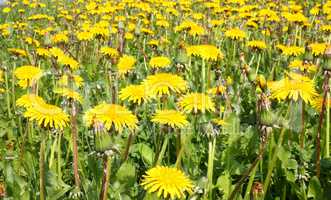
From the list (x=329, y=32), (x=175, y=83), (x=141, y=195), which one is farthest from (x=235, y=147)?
(x=329, y=32)

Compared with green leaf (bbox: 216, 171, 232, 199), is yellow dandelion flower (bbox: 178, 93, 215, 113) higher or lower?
higher

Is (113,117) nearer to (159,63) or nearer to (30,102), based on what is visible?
(30,102)

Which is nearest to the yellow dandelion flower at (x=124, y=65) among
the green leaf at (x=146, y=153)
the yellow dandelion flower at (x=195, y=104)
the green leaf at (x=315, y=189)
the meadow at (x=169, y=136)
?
the meadow at (x=169, y=136)

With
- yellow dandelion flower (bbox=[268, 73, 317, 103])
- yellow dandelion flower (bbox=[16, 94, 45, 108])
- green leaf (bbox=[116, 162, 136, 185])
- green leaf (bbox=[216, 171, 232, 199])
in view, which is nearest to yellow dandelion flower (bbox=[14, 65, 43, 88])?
yellow dandelion flower (bbox=[16, 94, 45, 108])

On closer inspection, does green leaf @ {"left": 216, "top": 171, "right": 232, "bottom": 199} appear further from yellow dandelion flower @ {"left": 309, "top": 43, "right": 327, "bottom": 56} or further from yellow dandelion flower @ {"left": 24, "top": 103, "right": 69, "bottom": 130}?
yellow dandelion flower @ {"left": 309, "top": 43, "right": 327, "bottom": 56}

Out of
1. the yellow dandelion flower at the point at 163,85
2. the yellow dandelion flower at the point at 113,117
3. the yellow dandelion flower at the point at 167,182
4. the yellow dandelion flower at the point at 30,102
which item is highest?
the yellow dandelion flower at the point at 163,85

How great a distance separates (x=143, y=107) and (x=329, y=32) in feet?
6.73

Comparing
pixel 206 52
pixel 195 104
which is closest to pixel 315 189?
pixel 195 104

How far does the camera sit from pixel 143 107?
2.89 metres

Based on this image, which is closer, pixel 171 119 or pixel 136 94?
pixel 171 119

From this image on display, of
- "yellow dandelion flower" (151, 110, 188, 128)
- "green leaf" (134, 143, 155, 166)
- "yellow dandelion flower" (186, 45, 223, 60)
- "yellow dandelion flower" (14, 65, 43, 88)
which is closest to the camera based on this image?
"yellow dandelion flower" (151, 110, 188, 128)

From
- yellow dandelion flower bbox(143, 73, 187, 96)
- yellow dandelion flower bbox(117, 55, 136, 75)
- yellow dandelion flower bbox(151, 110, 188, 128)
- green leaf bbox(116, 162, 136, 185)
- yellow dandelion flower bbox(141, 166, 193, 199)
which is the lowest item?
green leaf bbox(116, 162, 136, 185)

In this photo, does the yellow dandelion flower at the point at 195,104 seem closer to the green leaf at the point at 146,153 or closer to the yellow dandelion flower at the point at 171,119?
the yellow dandelion flower at the point at 171,119

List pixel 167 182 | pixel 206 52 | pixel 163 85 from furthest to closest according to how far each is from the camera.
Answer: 1. pixel 206 52
2. pixel 163 85
3. pixel 167 182
